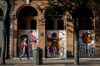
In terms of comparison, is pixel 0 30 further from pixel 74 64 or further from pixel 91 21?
pixel 74 64

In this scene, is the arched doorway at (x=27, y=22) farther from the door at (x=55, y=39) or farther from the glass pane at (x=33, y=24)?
the door at (x=55, y=39)

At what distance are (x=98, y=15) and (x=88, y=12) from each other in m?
1.03

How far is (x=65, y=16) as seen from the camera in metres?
35.8

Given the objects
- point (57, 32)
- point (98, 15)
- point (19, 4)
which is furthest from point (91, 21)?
point (19, 4)

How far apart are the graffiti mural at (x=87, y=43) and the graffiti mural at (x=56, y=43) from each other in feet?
5.14

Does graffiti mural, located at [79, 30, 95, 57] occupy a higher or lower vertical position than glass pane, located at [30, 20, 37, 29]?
lower

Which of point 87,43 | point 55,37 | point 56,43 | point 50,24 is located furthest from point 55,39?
point 87,43

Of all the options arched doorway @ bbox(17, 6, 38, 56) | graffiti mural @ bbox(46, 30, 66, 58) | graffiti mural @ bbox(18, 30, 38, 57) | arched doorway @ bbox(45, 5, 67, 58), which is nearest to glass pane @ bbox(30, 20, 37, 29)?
arched doorway @ bbox(17, 6, 38, 56)

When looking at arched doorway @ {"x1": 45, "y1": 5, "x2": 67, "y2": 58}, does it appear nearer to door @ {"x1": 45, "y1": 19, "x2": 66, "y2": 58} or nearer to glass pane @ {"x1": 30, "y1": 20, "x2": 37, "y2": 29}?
door @ {"x1": 45, "y1": 19, "x2": 66, "y2": 58}

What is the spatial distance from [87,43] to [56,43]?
2.85m

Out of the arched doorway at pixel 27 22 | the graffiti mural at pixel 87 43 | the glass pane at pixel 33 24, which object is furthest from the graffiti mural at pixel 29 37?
the graffiti mural at pixel 87 43

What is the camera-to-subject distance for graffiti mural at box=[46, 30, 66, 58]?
36031 mm

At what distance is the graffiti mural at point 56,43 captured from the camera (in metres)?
36.0

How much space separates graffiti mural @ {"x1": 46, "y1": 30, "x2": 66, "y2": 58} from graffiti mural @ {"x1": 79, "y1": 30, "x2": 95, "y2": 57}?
157 cm
